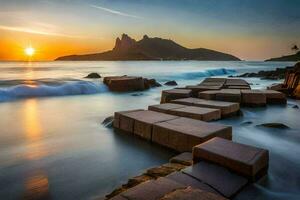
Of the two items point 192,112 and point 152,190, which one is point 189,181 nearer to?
point 152,190

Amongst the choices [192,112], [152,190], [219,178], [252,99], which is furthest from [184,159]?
[252,99]

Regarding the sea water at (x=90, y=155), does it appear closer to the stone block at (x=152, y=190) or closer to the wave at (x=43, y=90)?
the stone block at (x=152, y=190)

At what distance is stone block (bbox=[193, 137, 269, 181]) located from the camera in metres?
2.95

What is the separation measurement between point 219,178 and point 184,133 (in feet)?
4.25

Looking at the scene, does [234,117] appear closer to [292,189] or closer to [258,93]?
[258,93]

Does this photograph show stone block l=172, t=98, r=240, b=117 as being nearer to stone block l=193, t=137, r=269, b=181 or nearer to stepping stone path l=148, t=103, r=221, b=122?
stepping stone path l=148, t=103, r=221, b=122

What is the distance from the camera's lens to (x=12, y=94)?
1390cm

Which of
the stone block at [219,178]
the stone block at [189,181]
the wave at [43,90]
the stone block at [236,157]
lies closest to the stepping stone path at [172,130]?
the stone block at [236,157]

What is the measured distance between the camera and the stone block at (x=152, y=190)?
229cm

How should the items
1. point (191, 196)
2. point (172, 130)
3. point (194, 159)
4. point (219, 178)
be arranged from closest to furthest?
1. point (191, 196)
2. point (219, 178)
3. point (194, 159)
4. point (172, 130)

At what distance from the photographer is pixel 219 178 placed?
2854 millimetres

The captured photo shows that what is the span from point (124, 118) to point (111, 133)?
47cm

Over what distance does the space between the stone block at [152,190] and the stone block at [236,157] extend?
73 cm

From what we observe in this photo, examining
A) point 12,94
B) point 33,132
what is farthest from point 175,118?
point 12,94
